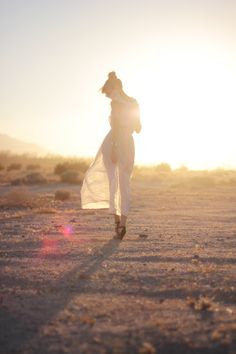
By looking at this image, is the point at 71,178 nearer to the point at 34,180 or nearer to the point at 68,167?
the point at 34,180

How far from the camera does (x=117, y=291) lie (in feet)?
17.0

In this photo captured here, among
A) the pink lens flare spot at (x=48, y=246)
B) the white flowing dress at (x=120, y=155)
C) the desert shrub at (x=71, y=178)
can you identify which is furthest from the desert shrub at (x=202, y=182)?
the pink lens flare spot at (x=48, y=246)

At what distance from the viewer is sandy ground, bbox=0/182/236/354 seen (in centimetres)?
381

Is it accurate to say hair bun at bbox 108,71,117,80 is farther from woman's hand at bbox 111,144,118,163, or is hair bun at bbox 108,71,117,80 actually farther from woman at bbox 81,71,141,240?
woman's hand at bbox 111,144,118,163

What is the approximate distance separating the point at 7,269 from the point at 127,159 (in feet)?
11.2

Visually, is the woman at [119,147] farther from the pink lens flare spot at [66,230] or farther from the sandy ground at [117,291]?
the pink lens flare spot at [66,230]

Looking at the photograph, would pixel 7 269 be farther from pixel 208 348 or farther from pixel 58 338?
pixel 208 348

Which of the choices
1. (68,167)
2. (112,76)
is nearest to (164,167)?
(68,167)

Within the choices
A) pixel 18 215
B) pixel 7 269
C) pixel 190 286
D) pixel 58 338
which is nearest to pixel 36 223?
pixel 18 215

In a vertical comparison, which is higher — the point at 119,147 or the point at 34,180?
the point at 119,147

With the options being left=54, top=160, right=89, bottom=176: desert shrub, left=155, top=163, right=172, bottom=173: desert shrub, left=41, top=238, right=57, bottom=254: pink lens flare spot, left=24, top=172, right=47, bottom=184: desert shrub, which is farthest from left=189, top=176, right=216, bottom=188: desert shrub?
left=41, top=238, right=57, bottom=254: pink lens flare spot

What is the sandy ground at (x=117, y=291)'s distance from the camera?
12.5 feet

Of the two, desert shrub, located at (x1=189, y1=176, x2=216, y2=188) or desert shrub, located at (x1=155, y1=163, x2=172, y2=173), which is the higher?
desert shrub, located at (x1=155, y1=163, x2=172, y2=173)

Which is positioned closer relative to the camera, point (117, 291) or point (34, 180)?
point (117, 291)
